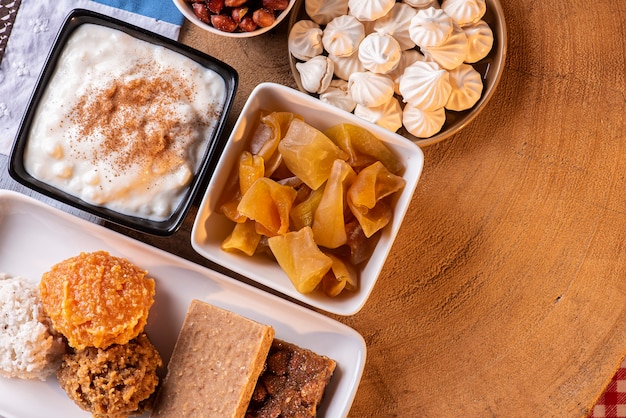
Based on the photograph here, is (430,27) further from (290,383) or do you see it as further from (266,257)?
(290,383)

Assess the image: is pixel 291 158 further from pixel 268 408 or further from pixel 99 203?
pixel 268 408

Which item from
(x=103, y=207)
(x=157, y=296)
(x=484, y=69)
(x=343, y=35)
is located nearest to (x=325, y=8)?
(x=343, y=35)

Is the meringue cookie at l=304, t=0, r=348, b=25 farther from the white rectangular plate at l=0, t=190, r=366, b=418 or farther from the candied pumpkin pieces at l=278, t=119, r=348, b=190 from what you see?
the white rectangular plate at l=0, t=190, r=366, b=418

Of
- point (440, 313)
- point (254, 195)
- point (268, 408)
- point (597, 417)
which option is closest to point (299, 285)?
point (254, 195)

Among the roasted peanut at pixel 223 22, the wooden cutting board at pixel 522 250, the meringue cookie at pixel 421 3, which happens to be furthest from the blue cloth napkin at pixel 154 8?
the wooden cutting board at pixel 522 250

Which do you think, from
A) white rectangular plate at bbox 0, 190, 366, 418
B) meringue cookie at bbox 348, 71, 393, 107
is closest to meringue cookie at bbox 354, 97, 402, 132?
meringue cookie at bbox 348, 71, 393, 107

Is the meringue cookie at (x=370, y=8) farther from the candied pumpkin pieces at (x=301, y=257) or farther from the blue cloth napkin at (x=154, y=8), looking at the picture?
the candied pumpkin pieces at (x=301, y=257)
